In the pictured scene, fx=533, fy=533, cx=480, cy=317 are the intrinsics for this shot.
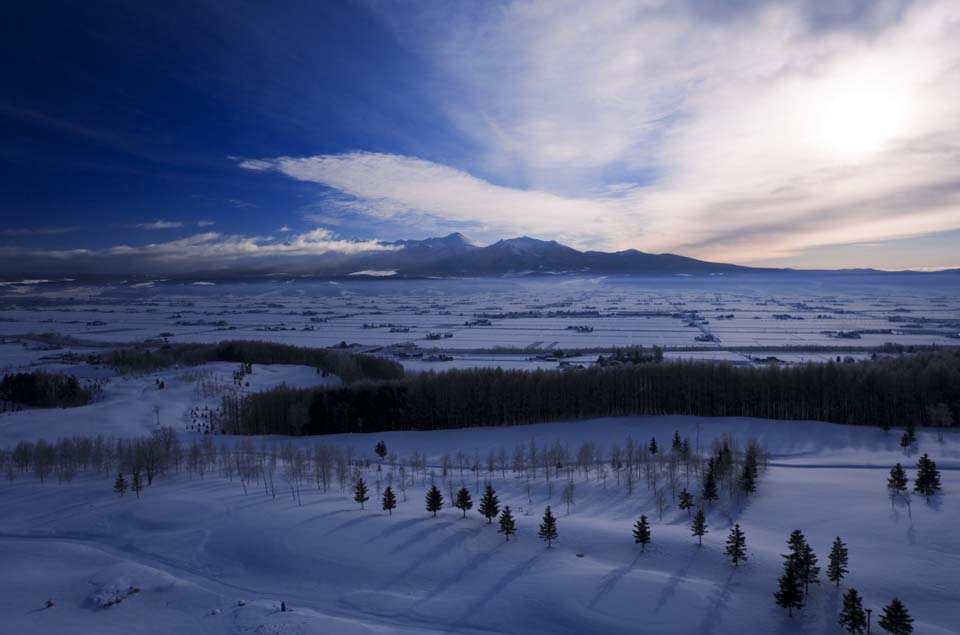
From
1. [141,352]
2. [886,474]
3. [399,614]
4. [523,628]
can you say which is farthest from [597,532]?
[141,352]

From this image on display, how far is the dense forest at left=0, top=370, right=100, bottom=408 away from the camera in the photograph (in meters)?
46.3

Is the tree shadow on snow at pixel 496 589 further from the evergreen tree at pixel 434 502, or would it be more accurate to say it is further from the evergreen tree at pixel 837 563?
the evergreen tree at pixel 837 563

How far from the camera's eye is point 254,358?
2729 inches

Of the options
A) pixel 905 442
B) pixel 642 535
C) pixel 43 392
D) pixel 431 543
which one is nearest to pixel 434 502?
pixel 431 543

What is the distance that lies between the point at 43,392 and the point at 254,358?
2437 centimetres

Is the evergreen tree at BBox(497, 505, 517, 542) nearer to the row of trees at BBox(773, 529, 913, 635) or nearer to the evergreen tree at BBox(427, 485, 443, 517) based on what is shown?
the evergreen tree at BBox(427, 485, 443, 517)

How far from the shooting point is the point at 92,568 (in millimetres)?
15070

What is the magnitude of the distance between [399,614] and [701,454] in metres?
21.5

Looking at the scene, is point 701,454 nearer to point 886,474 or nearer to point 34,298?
point 886,474

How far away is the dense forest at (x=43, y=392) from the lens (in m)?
46.3

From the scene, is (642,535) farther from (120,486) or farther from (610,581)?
(120,486)

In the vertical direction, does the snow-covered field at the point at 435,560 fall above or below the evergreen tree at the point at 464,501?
below

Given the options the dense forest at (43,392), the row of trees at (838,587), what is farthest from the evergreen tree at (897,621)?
the dense forest at (43,392)

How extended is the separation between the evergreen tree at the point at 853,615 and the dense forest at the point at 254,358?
4585cm
